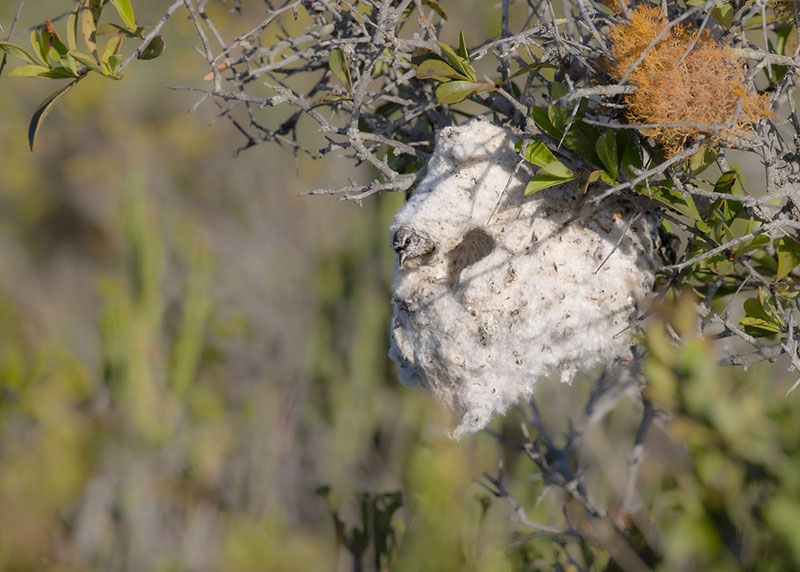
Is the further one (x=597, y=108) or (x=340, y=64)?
(x=340, y=64)

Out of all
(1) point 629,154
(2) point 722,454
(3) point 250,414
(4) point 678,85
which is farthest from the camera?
(3) point 250,414

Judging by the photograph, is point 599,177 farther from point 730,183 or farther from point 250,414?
point 250,414

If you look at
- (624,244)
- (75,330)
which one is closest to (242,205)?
(75,330)

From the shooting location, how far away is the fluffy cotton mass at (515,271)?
1.03 m

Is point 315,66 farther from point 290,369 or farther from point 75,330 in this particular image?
point 75,330

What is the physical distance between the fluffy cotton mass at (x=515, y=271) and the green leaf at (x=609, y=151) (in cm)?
13

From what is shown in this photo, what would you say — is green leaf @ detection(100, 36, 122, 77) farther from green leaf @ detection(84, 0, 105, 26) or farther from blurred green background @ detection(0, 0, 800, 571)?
blurred green background @ detection(0, 0, 800, 571)

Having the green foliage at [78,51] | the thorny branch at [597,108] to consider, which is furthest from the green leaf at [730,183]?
the green foliage at [78,51]

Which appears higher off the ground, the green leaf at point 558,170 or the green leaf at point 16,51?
the green leaf at point 16,51

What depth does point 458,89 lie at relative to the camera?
3.10ft

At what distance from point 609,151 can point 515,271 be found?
240 millimetres

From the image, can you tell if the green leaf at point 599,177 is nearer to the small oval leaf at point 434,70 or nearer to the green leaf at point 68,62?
the small oval leaf at point 434,70

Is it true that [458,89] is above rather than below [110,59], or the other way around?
below

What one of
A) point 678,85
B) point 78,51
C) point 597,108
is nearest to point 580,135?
point 597,108
